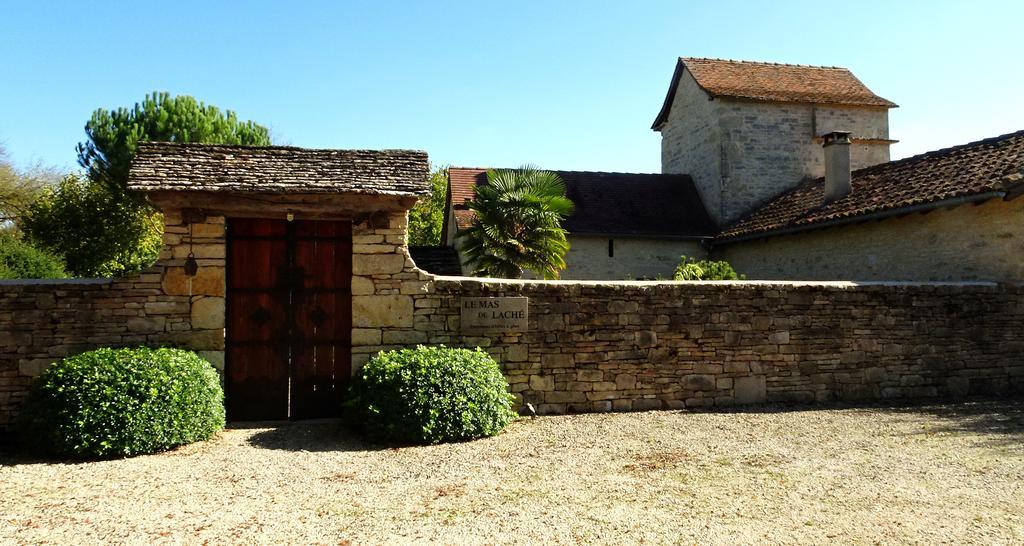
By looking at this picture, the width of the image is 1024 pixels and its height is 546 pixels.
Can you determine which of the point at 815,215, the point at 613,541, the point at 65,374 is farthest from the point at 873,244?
the point at 65,374

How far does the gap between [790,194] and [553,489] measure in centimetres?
1403

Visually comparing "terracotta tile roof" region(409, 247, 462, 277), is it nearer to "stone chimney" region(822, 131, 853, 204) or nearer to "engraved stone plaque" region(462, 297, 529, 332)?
"engraved stone plaque" region(462, 297, 529, 332)

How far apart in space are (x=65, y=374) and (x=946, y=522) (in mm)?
7153

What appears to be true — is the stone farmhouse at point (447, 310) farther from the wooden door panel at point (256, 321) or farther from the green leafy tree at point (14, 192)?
the green leafy tree at point (14, 192)

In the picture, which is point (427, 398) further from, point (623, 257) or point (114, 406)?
point (623, 257)

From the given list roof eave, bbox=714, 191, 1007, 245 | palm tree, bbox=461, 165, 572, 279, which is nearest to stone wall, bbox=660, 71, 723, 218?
roof eave, bbox=714, 191, 1007, 245

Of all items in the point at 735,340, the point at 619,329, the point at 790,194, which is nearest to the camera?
the point at 619,329

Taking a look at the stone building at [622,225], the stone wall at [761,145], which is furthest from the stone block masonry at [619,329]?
the stone wall at [761,145]

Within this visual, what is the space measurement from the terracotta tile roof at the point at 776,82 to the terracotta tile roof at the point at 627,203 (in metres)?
2.85

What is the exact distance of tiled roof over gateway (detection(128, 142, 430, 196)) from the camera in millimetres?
6750

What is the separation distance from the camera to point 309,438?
21.5 feet

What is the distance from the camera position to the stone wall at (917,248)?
9.62 metres

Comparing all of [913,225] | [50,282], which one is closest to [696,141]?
[913,225]

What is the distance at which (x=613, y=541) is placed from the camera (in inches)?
155
